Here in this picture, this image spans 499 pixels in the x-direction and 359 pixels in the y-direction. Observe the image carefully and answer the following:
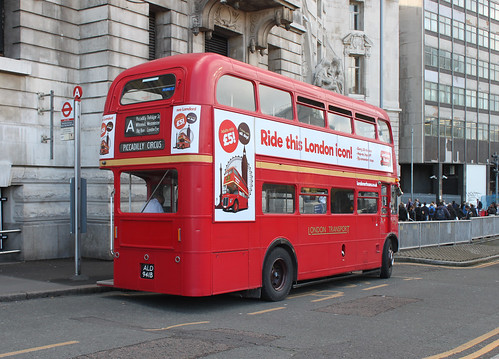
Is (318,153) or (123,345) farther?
(318,153)

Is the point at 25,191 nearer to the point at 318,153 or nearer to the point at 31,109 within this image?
the point at 31,109

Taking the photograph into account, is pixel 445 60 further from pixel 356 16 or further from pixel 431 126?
pixel 356 16

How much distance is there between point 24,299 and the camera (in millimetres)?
10109

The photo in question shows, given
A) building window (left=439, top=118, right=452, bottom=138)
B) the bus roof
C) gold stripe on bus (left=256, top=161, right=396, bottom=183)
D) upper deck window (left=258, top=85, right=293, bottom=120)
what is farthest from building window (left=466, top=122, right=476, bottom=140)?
upper deck window (left=258, top=85, right=293, bottom=120)

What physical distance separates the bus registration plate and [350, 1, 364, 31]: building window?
3998cm

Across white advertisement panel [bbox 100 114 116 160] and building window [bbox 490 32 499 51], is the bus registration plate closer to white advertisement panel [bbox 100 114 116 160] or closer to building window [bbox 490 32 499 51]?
white advertisement panel [bbox 100 114 116 160]

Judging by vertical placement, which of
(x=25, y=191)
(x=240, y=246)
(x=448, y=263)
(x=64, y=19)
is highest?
(x=64, y=19)

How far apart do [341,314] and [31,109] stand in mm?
10406

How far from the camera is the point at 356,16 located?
46.5m

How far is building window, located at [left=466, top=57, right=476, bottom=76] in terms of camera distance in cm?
5862

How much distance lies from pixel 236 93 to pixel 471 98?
55002 mm

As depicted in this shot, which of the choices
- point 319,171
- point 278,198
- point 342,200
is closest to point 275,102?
point 278,198

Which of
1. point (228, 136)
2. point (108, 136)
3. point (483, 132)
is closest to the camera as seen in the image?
point (228, 136)

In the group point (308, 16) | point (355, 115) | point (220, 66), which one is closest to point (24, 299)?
point (220, 66)
